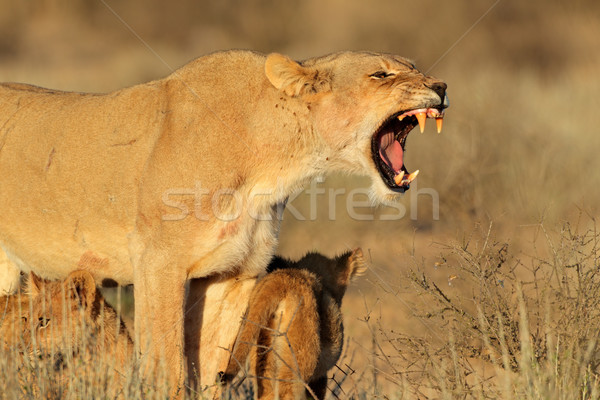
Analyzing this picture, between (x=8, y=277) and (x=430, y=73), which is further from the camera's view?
(x=430, y=73)

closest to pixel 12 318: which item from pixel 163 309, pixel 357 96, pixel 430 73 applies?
pixel 163 309

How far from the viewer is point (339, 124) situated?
5.66m

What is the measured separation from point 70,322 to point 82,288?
0.22 meters

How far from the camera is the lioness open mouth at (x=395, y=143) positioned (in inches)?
230

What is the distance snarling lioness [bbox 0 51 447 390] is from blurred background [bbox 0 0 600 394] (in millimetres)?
876

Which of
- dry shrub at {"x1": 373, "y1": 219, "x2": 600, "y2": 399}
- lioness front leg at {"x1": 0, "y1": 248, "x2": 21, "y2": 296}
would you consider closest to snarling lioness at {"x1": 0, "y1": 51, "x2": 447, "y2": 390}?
lioness front leg at {"x1": 0, "y1": 248, "x2": 21, "y2": 296}

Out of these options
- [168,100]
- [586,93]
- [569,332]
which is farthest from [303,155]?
[586,93]

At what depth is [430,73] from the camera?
18.4 m

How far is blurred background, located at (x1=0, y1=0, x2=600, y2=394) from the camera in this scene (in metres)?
11.4

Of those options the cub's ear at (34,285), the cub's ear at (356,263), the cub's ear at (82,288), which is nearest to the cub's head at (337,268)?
the cub's ear at (356,263)

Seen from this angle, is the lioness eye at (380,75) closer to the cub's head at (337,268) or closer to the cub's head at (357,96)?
the cub's head at (357,96)

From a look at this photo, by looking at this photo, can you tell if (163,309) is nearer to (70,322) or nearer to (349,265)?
(70,322)

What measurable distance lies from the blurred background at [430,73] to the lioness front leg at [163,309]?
1344mm

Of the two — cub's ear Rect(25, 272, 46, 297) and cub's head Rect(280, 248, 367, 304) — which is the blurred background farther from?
cub's ear Rect(25, 272, 46, 297)
